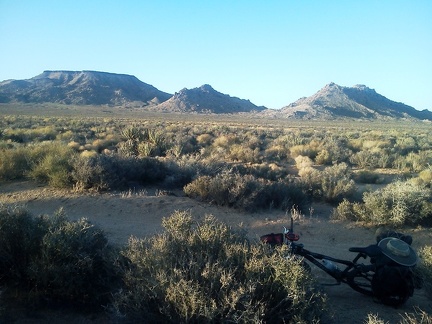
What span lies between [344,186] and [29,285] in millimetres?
9724

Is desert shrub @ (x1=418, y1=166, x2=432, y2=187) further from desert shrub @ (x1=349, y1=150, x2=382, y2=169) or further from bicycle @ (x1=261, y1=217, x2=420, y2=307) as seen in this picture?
bicycle @ (x1=261, y1=217, x2=420, y2=307)

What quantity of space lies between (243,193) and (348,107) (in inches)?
5524

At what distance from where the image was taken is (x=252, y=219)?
9.88 meters

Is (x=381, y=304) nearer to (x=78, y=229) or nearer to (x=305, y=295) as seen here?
(x=305, y=295)

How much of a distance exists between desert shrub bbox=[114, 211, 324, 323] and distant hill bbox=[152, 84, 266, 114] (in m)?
123

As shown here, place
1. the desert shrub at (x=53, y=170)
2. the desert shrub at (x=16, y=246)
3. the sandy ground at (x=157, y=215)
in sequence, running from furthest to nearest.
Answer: the desert shrub at (x=53, y=170) → the sandy ground at (x=157, y=215) → the desert shrub at (x=16, y=246)

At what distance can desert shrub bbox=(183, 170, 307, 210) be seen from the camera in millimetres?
10557

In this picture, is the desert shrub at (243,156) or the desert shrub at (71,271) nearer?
the desert shrub at (71,271)

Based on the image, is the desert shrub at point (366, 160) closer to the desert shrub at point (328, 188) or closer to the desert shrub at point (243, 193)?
the desert shrub at point (328, 188)

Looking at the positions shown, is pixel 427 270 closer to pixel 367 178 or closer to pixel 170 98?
pixel 367 178

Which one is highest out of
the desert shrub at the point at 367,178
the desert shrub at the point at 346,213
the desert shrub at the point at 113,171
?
the desert shrub at the point at 113,171

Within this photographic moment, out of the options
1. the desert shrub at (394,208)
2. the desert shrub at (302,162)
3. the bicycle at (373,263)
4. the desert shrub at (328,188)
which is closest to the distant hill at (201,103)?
the desert shrub at (302,162)

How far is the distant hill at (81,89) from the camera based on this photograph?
414 ft

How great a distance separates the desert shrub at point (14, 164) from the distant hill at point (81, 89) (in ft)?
371
